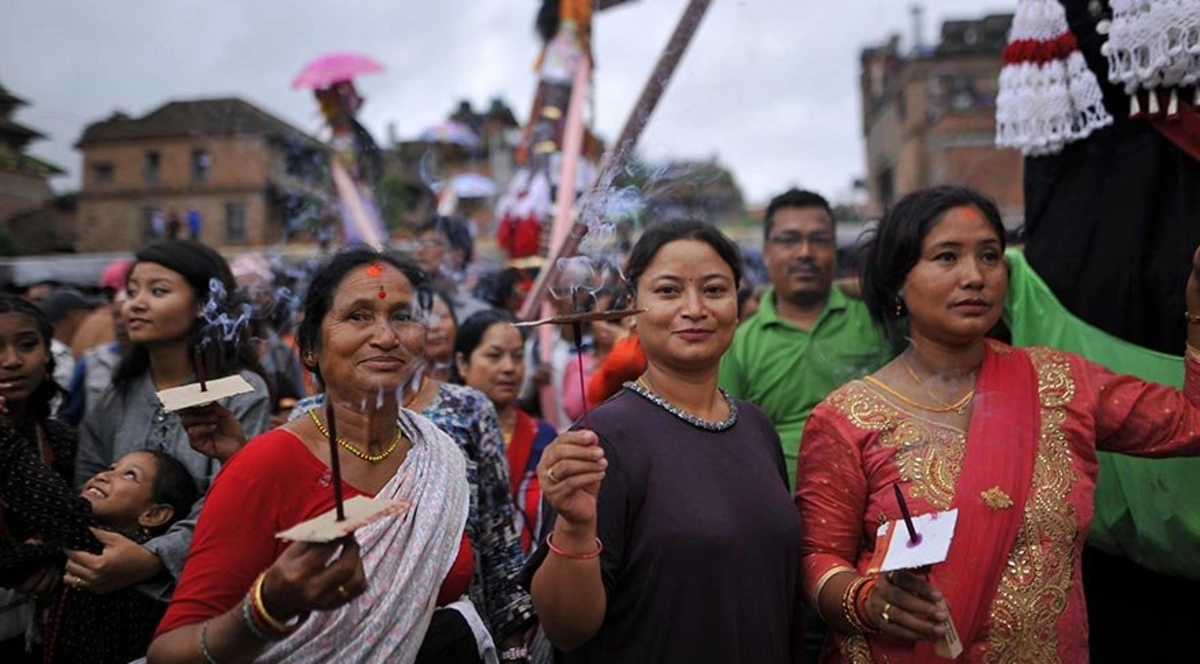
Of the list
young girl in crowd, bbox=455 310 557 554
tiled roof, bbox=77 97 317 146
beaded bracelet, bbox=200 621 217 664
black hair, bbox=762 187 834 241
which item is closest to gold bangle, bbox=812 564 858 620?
beaded bracelet, bbox=200 621 217 664

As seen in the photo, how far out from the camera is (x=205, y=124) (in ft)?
26.8

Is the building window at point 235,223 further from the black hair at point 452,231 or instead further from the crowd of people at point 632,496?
the crowd of people at point 632,496

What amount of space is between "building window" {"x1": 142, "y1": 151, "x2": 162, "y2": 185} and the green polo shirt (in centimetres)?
1054

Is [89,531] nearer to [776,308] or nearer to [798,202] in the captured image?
[776,308]

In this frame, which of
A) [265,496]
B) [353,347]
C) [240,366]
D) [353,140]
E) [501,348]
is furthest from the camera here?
[353,140]

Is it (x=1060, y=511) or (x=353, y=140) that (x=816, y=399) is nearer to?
(x=1060, y=511)

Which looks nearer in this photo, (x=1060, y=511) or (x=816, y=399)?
(x=1060, y=511)

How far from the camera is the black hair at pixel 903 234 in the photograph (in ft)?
7.59

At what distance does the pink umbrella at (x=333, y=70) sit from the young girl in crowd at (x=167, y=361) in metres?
3.45

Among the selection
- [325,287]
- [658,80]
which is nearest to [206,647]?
[325,287]

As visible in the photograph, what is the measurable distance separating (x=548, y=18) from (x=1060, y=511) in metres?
6.39

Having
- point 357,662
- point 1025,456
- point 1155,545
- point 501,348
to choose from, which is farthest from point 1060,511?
point 501,348

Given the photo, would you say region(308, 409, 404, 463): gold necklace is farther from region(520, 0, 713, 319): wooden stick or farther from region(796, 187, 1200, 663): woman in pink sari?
region(520, 0, 713, 319): wooden stick

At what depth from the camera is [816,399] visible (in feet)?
10.6
